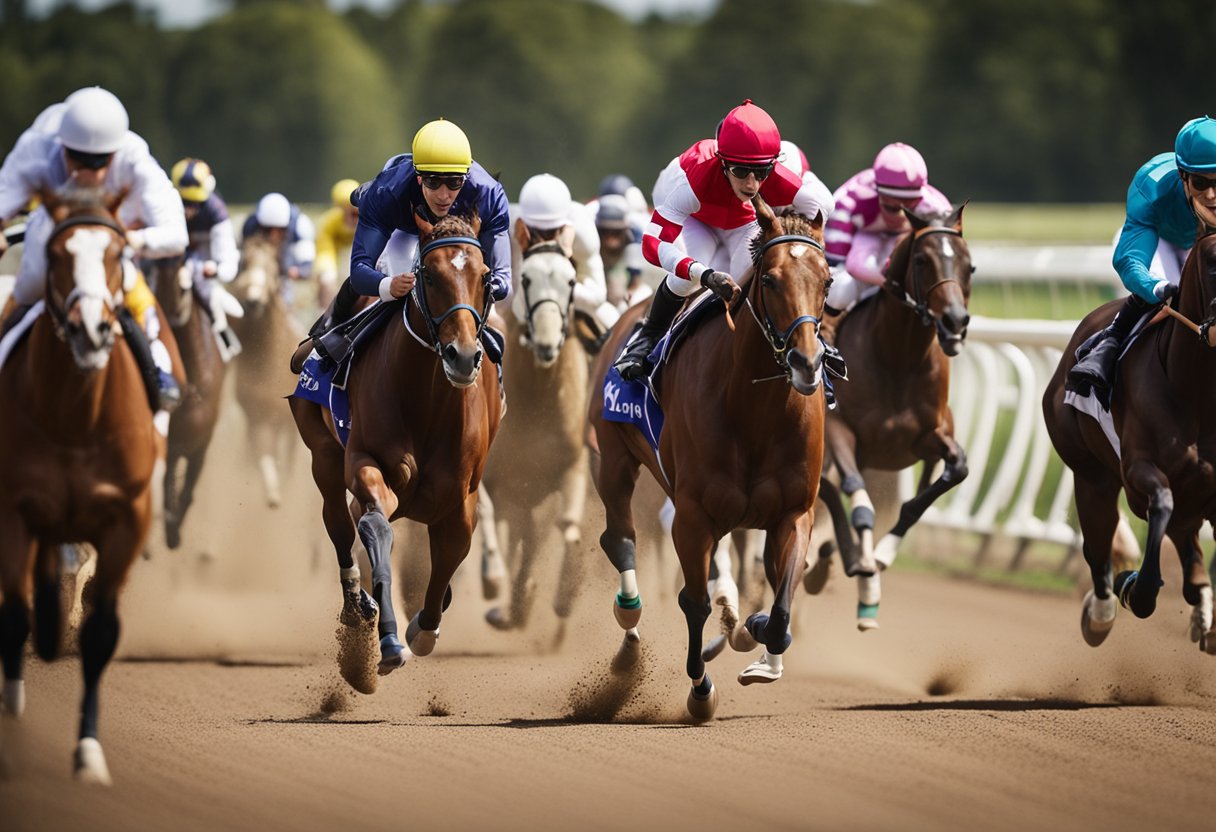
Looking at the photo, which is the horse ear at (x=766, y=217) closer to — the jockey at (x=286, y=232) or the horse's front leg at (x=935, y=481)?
the horse's front leg at (x=935, y=481)

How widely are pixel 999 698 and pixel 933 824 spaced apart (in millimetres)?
3076

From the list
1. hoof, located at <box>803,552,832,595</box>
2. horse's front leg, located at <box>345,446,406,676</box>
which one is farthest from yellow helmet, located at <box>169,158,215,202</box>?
horse's front leg, located at <box>345,446,406,676</box>

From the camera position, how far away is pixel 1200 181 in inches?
316

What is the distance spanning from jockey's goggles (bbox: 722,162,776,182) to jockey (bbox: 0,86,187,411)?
2239 millimetres

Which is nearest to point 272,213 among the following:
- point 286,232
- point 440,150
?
point 286,232

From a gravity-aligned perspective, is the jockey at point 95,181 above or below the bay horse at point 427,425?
above

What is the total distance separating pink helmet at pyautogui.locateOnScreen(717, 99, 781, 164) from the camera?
776 centimetres

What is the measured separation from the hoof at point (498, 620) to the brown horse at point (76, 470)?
4218mm

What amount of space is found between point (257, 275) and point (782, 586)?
25.4 feet

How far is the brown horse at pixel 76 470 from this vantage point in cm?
634

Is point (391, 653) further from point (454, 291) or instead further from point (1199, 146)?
point (1199, 146)

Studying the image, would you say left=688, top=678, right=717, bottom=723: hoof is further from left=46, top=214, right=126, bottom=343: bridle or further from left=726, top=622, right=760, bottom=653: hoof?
left=46, top=214, right=126, bottom=343: bridle

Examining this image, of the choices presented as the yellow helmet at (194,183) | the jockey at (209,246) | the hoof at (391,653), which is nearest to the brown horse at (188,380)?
the jockey at (209,246)

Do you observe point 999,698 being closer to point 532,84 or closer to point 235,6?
point 532,84
